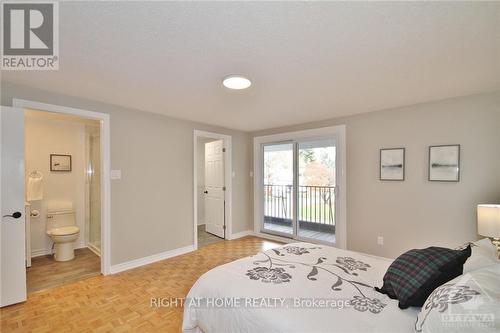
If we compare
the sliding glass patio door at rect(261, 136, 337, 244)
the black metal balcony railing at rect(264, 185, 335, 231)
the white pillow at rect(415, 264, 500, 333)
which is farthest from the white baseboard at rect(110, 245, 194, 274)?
the white pillow at rect(415, 264, 500, 333)

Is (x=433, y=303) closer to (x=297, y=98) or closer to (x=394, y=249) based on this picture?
(x=297, y=98)

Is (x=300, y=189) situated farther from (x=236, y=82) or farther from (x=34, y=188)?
(x=34, y=188)

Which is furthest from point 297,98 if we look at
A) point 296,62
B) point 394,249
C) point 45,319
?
point 45,319

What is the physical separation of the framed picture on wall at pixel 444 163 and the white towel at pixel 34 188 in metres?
5.78

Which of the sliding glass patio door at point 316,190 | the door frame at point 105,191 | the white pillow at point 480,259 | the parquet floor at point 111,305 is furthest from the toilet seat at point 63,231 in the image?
the white pillow at point 480,259

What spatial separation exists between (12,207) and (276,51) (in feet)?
10.0

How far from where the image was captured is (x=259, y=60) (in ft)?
6.30

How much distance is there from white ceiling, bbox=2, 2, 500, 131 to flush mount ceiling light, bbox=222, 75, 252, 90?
73 millimetres

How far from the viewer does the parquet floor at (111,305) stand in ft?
6.68

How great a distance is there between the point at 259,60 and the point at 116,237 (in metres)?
3.02

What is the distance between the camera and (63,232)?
11.7ft

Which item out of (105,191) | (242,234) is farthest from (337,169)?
(105,191)

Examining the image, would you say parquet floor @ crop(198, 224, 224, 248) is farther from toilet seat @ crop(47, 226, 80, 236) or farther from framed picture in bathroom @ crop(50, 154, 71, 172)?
framed picture in bathroom @ crop(50, 154, 71, 172)

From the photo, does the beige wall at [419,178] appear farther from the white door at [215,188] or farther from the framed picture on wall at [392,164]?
the white door at [215,188]
